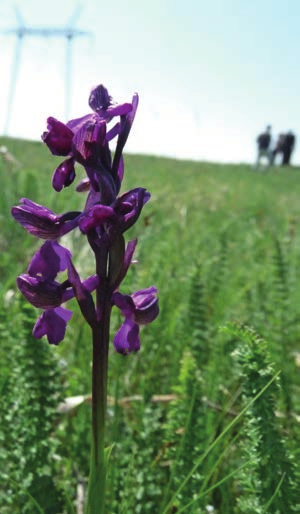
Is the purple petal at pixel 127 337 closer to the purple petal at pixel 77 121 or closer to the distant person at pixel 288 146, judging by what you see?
the purple petal at pixel 77 121

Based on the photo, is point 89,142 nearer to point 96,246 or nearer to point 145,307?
point 96,246

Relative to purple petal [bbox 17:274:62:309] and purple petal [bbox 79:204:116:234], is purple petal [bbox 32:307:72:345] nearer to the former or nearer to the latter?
purple petal [bbox 17:274:62:309]

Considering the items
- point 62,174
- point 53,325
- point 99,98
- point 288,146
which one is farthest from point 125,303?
point 288,146

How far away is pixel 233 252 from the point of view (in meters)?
4.45

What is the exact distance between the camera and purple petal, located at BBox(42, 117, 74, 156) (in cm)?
95

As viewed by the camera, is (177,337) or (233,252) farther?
(233,252)

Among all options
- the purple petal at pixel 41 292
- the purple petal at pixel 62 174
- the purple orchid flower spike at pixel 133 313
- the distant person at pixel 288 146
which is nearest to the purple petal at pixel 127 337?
the purple orchid flower spike at pixel 133 313

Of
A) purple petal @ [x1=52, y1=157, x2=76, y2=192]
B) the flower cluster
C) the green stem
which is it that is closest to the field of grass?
the green stem

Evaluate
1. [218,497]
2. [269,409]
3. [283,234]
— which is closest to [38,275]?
[269,409]

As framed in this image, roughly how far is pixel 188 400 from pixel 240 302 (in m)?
1.76

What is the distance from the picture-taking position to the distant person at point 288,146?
32031 mm

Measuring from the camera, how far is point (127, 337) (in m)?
1.02

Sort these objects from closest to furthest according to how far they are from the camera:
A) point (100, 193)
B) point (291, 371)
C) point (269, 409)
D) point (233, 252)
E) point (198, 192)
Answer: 1. point (100, 193)
2. point (269, 409)
3. point (291, 371)
4. point (233, 252)
5. point (198, 192)

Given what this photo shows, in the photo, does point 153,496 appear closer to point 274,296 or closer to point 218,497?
point 218,497
